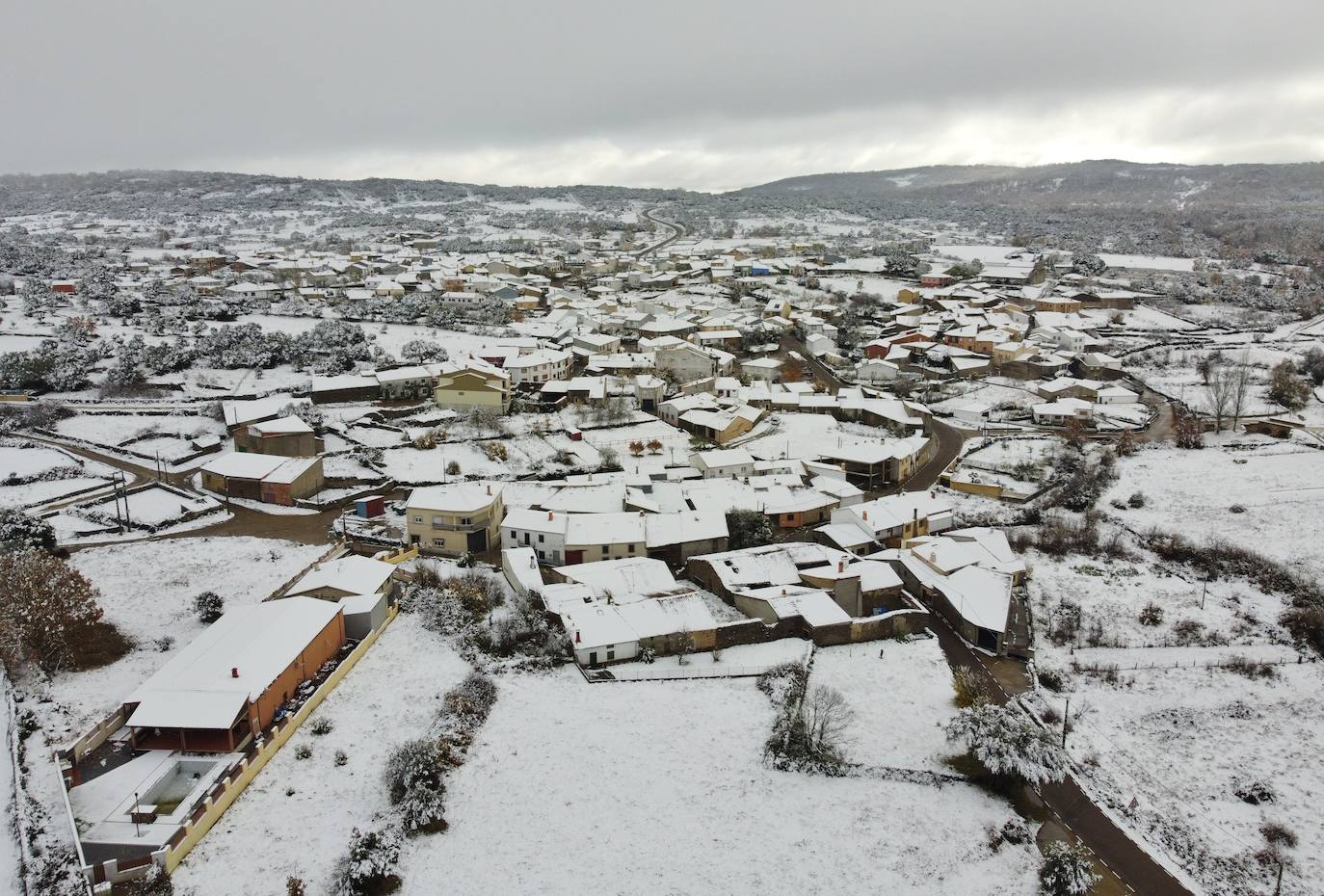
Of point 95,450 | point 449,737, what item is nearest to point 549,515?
point 449,737

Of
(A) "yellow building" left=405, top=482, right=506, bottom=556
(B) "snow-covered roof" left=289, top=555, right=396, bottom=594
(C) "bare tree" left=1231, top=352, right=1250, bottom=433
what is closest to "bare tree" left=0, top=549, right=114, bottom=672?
(B) "snow-covered roof" left=289, top=555, right=396, bottom=594

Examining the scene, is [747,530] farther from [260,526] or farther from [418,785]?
[260,526]

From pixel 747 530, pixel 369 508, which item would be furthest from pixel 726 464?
pixel 369 508

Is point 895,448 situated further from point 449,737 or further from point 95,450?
point 95,450

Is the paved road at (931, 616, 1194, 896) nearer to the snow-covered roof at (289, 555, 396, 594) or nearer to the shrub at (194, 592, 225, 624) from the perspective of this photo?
the snow-covered roof at (289, 555, 396, 594)

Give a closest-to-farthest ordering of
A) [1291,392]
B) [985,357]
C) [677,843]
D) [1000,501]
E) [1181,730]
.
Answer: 1. [677,843]
2. [1181,730]
3. [1000,501]
4. [1291,392]
5. [985,357]

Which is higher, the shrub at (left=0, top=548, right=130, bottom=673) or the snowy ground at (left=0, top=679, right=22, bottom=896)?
the shrub at (left=0, top=548, right=130, bottom=673)
